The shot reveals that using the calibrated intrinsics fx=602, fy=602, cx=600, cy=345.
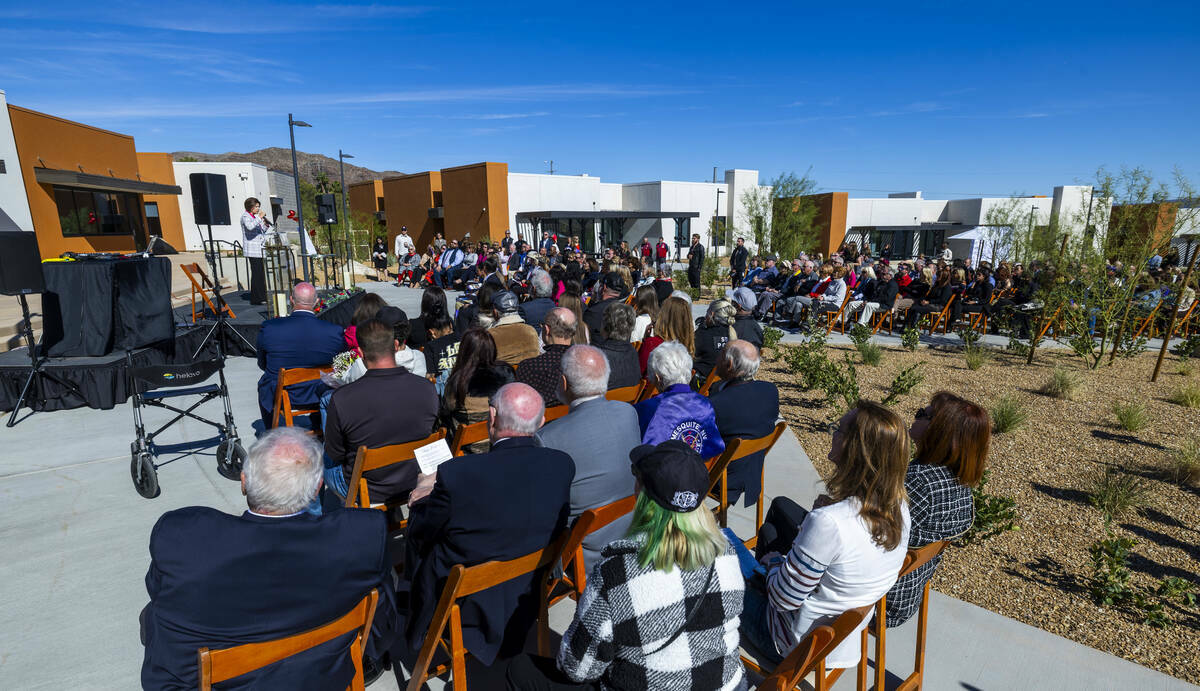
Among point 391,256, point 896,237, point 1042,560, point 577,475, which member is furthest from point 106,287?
point 896,237

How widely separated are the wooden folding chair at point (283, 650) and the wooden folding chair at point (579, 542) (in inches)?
26.8

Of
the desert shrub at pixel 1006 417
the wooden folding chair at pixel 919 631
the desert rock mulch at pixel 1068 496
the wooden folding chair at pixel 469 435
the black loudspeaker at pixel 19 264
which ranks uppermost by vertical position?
the black loudspeaker at pixel 19 264

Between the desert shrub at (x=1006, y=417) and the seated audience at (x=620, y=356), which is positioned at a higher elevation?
the seated audience at (x=620, y=356)

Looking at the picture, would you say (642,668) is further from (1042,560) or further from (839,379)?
(839,379)

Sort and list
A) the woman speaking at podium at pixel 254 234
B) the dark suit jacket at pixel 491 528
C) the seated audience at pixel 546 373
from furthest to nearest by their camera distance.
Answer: the woman speaking at podium at pixel 254 234
the seated audience at pixel 546 373
the dark suit jacket at pixel 491 528

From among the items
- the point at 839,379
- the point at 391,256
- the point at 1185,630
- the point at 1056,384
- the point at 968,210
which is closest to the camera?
the point at 1185,630

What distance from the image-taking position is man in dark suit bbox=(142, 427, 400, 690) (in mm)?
1581

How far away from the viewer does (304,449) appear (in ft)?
6.18

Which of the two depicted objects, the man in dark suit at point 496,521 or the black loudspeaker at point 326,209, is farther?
A: the black loudspeaker at point 326,209

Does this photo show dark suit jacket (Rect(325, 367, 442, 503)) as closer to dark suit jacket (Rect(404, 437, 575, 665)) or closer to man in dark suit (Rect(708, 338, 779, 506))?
dark suit jacket (Rect(404, 437, 575, 665))

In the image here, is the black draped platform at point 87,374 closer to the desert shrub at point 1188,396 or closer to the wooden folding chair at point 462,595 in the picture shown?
the wooden folding chair at point 462,595

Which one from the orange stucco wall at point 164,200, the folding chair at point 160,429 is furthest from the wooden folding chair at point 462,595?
the orange stucco wall at point 164,200

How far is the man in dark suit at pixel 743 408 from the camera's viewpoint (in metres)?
3.29

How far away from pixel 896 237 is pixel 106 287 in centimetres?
4511
